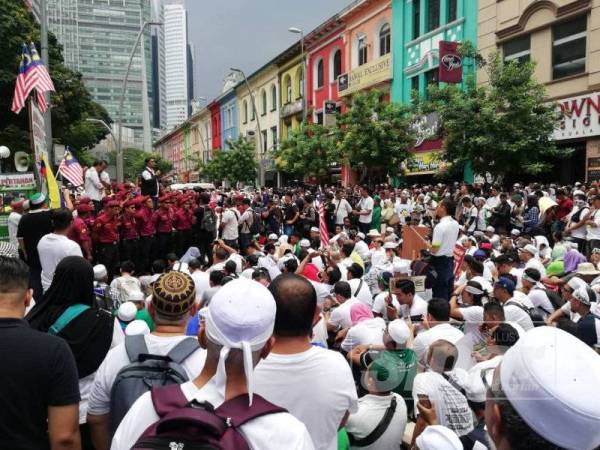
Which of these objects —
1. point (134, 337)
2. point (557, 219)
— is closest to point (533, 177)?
point (557, 219)

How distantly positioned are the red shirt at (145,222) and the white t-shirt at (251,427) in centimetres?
927

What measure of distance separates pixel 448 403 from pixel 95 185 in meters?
9.96

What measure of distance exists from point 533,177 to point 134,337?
19328 millimetres

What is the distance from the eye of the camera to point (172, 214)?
1187cm

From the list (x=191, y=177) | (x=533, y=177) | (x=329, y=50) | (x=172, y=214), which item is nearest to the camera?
(x=172, y=214)

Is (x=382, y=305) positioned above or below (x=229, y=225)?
below

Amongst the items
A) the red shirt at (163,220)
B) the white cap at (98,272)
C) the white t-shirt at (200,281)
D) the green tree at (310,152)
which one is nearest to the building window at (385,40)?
the green tree at (310,152)

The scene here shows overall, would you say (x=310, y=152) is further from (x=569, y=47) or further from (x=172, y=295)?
(x=172, y=295)

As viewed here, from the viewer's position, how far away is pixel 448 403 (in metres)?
3.05

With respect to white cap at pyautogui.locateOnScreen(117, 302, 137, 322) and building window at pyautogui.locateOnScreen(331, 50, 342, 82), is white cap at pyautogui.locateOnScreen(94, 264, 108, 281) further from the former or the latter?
building window at pyautogui.locateOnScreen(331, 50, 342, 82)

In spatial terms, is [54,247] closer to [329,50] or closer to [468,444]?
[468,444]

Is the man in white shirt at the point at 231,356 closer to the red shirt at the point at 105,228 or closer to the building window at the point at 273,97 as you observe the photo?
the red shirt at the point at 105,228

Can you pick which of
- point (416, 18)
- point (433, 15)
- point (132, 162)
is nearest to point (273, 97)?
point (416, 18)

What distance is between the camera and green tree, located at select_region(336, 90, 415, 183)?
22516 millimetres
